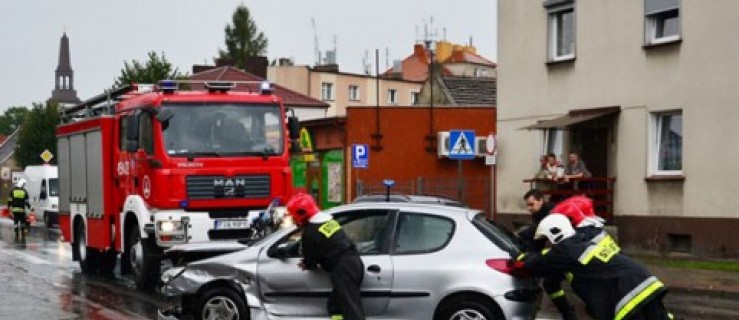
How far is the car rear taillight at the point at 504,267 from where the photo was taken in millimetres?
9938

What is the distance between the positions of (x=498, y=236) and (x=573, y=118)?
1440 centimetres

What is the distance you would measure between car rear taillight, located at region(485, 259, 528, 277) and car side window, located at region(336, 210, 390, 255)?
1.06 meters

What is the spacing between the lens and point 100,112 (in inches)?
742

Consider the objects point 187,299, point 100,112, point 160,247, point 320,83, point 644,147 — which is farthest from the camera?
point 320,83

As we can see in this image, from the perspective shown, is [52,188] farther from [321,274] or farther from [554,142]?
[321,274]

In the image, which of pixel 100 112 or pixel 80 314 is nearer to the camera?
pixel 80 314

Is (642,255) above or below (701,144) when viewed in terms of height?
below

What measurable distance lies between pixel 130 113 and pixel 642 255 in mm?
11203

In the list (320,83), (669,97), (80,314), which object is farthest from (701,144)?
(320,83)

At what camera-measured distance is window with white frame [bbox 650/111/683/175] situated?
73.6 ft

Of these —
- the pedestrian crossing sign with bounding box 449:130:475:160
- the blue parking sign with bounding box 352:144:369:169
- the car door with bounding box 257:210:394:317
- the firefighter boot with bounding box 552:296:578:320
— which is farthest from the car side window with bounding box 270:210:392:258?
the blue parking sign with bounding box 352:144:369:169

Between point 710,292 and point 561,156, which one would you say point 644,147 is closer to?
point 561,156

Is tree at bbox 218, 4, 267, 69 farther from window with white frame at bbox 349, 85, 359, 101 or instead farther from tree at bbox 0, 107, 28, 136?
tree at bbox 0, 107, 28, 136

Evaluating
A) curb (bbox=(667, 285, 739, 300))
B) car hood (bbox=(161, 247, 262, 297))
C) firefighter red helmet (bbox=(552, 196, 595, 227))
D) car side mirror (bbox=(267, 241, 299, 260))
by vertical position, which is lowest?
curb (bbox=(667, 285, 739, 300))
